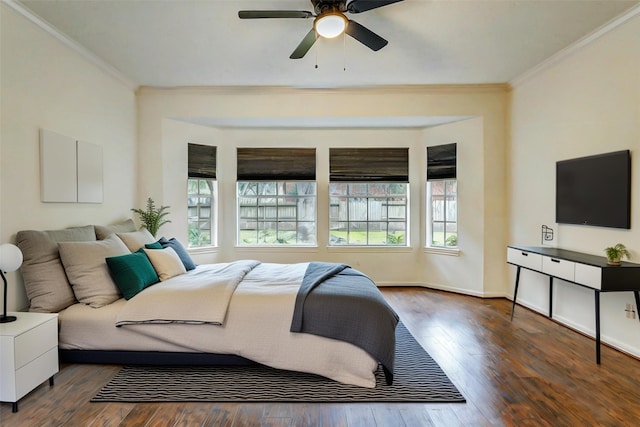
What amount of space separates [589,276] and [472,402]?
1522mm

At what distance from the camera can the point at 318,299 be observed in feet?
7.88

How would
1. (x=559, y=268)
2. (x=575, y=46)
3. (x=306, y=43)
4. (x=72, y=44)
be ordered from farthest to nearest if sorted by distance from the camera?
(x=575, y=46) < (x=72, y=44) < (x=559, y=268) < (x=306, y=43)

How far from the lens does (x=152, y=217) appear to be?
425cm

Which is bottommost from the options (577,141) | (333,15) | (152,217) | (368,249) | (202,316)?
(202,316)

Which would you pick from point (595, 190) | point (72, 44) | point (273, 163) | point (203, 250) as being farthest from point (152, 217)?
point (595, 190)

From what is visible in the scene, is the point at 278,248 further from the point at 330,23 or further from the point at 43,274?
the point at 330,23

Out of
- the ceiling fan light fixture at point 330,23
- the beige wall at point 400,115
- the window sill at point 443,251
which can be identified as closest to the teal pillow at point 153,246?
the beige wall at point 400,115

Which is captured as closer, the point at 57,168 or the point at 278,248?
the point at 57,168

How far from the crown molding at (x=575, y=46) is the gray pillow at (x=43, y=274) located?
520 centimetres

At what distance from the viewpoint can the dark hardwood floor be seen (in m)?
1.94

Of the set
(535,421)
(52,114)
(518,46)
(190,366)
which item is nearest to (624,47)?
(518,46)

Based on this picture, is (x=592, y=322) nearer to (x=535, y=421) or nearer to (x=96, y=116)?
(x=535, y=421)

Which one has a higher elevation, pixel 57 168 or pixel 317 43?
pixel 317 43

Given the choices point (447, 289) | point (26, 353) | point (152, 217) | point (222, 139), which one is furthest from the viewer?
point (222, 139)
